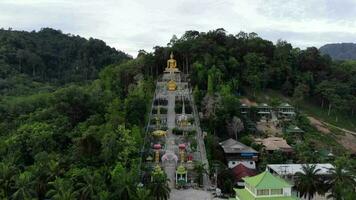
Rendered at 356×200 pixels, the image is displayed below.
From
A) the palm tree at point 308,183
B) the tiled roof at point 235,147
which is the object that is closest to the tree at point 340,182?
the palm tree at point 308,183

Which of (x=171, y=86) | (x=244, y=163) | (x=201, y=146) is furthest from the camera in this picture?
(x=171, y=86)

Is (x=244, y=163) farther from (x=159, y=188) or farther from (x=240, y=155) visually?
(x=159, y=188)

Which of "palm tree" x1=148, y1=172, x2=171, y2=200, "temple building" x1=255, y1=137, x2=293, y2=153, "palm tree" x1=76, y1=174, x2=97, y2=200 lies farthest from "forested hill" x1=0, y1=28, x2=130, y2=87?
"palm tree" x1=148, y1=172, x2=171, y2=200

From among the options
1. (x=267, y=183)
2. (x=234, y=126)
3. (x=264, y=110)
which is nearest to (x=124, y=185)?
(x=267, y=183)

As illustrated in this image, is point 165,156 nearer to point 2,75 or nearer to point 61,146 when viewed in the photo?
point 61,146

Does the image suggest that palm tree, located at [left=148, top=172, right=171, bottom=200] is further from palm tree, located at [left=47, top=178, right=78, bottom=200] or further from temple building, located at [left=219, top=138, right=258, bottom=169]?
temple building, located at [left=219, top=138, right=258, bottom=169]

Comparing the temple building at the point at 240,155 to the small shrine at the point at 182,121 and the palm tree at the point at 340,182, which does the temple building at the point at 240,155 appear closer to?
the small shrine at the point at 182,121
